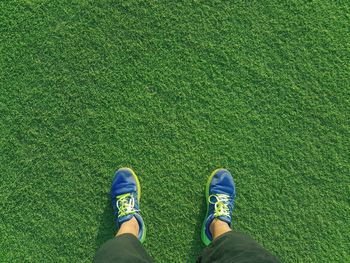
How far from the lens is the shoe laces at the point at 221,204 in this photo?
2229 mm

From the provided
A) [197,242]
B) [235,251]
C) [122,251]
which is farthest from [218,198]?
[122,251]

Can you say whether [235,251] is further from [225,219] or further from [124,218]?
[124,218]

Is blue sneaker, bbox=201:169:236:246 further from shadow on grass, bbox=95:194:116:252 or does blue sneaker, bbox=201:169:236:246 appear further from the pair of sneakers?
shadow on grass, bbox=95:194:116:252

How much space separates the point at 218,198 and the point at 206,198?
0.32ft

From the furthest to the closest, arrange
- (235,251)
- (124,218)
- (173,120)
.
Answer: (173,120), (124,218), (235,251)

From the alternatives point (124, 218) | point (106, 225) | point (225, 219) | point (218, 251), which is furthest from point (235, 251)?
point (106, 225)

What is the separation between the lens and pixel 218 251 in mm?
1934

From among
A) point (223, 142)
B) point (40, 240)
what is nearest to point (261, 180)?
point (223, 142)

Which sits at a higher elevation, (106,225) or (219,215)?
(219,215)

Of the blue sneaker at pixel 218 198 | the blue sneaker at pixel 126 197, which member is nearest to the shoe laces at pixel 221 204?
the blue sneaker at pixel 218 198

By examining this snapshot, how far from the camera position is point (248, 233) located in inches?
89.9

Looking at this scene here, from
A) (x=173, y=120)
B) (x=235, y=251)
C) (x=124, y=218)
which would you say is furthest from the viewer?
(x=173, y=120)

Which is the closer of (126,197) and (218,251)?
(218,251)

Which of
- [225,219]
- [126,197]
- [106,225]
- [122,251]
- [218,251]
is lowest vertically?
[106,225]
